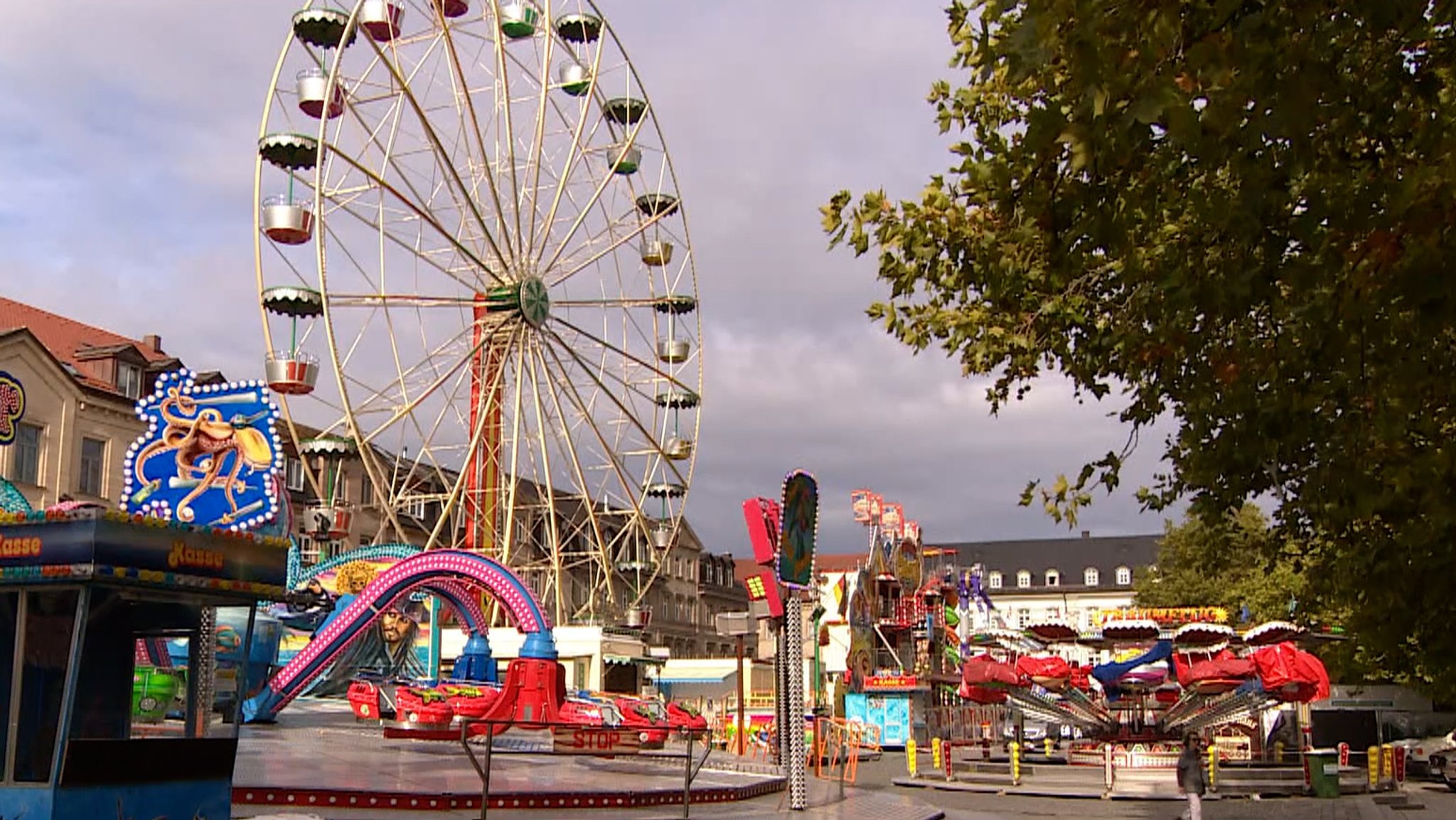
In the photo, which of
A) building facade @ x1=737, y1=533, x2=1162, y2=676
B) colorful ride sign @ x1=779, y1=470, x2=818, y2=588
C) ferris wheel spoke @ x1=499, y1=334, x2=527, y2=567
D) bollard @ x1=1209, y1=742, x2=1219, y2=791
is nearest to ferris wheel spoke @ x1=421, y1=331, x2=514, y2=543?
ferris wheel spoke @ x1=499, y1=334, x2=527, y2=567

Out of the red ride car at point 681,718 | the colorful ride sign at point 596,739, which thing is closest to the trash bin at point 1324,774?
the red ride car at point 681,718

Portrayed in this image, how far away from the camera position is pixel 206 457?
13609mm

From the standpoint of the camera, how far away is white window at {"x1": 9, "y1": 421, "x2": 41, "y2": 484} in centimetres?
3988

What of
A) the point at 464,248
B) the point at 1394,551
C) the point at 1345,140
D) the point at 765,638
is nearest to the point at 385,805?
the point at 1394,551

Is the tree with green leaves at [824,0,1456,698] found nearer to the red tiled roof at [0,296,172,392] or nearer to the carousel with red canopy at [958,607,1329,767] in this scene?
the carousel with red canopy at [958,607,1329,767]

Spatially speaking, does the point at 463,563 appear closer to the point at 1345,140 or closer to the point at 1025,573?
the point at 1345,140

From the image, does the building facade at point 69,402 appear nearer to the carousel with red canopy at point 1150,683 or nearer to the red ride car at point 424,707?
the red ride car at point 424,707

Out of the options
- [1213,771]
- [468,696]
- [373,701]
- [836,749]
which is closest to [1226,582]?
[1213,771]

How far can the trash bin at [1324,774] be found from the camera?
2716 cm

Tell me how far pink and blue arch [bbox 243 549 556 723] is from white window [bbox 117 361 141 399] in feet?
61.9

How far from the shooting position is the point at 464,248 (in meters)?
37.6

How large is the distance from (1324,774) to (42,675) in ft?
77.2

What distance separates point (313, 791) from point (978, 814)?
32.2ft

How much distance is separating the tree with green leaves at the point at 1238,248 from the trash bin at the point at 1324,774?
13758 millimetres
